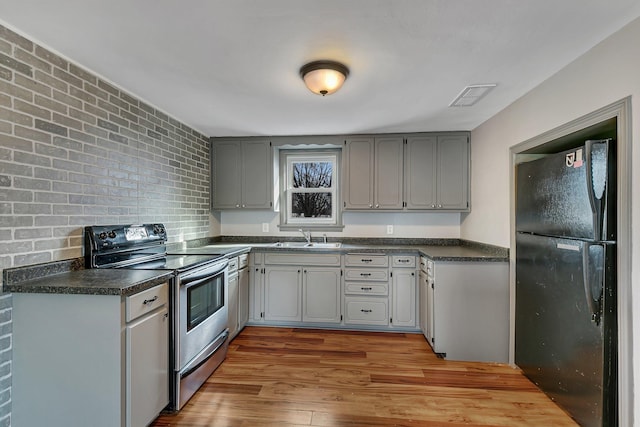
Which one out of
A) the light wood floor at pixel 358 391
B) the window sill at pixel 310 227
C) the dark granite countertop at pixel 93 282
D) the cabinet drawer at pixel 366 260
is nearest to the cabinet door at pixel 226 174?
the window sill at pixel 310 227

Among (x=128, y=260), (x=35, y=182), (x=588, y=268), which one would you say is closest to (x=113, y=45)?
(x=35, y=182)

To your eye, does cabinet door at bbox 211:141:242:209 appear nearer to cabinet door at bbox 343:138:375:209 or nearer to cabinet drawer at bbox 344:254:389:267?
cabinet door at bbox 343:138:375:209

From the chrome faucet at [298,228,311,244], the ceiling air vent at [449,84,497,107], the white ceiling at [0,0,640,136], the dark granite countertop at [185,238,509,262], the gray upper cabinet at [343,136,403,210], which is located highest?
the white ceiling at [0,0,640,136]

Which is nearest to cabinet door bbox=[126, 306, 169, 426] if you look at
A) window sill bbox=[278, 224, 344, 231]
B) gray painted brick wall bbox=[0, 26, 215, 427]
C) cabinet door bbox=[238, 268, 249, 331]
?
gray painted brick wall bbox=[0, 26, 215, 427]

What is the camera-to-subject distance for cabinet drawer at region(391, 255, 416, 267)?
3287 mm

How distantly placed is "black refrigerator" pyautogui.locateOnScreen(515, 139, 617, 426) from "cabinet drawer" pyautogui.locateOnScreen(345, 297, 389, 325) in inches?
49.3

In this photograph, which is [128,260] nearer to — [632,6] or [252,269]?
[252,269]

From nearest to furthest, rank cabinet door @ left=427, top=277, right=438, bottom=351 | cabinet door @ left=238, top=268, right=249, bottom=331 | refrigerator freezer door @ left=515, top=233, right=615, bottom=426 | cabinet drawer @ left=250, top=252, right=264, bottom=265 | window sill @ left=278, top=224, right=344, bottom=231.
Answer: refrigerator freezer door @ left=515, top=233, right=615, bottom=426 → cabinet door @ left=427, top=277, right=438, bottom=351 → cabinet door @ left=238, top=268, right=249, bottom=331 → cabinet drawer @ left=250, top=252, right=264, bottom=265 → window sill @ left=278, top=224, right=344, bottom=231

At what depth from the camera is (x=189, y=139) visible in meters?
3.34

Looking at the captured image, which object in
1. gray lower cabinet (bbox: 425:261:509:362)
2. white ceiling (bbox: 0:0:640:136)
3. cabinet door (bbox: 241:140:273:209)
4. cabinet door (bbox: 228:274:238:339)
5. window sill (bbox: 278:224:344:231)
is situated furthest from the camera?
window sill (bbox: 278:224:344:231)

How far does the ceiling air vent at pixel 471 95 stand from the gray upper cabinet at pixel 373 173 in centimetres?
99

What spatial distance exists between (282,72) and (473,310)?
8.38ft

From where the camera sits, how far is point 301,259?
3406 mm

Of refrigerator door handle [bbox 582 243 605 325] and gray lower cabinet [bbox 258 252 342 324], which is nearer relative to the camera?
refrigerator door handle [bbox 582 243 605 325]
